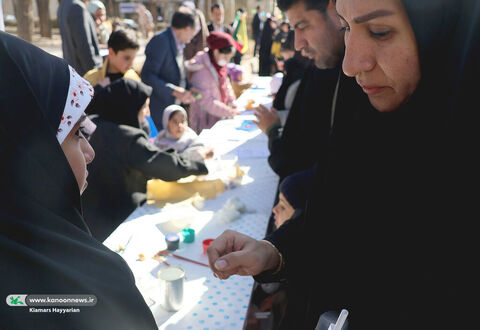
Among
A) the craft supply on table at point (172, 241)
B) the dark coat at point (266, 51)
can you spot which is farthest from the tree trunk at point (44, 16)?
the craft supply on table at point (172, 241)

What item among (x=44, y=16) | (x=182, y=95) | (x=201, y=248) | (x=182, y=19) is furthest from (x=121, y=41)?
(x=44, y=16)

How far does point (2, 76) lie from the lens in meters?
0.80

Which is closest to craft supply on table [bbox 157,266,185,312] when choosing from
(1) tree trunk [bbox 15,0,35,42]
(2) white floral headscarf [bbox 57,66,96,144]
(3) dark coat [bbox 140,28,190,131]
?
(2) white floral headscarf [bbox 57,66,96,144]

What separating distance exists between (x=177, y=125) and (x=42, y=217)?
2.40 meters

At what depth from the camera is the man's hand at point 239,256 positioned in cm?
121

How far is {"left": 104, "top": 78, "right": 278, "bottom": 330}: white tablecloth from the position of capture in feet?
5.03

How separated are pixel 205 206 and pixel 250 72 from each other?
11510 mm

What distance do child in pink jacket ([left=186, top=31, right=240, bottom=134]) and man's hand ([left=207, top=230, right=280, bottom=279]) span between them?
10.9 feet

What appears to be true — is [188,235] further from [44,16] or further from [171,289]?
[44,16]

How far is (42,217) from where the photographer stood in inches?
33.1

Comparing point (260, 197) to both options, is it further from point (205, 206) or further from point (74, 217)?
point (74, 217)

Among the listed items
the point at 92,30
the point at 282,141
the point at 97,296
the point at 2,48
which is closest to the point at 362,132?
the point at 97,296

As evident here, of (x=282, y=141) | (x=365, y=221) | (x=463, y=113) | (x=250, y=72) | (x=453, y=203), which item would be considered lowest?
(x=250, y=72)

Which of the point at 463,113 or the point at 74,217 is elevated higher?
the point at 463,113
